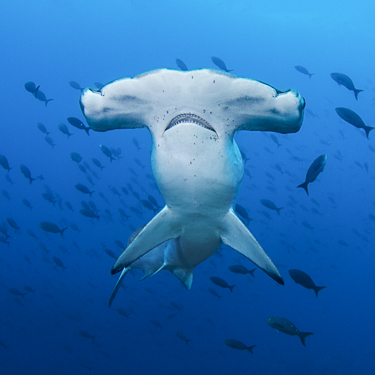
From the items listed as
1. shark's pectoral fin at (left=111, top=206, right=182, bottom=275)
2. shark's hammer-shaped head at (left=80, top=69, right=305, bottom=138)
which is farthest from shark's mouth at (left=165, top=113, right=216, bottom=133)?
shark's pectoral fin at (left=111, top=206, right=182, bottom=275)

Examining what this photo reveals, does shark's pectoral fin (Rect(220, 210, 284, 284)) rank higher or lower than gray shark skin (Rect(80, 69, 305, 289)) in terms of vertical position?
lower

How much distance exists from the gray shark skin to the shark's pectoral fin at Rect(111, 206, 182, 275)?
98mm

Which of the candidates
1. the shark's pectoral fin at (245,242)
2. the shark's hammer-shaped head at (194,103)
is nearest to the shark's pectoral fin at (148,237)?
the shark's pectoral fin at (245,242)

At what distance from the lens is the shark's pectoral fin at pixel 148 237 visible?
2355 millimetres

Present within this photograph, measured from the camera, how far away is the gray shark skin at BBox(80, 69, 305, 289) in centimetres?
158

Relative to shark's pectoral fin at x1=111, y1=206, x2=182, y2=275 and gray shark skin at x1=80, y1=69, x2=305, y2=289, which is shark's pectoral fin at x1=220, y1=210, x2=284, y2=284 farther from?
shark's pectoral fin at x1=111, y1=206, x2=182, y2=275

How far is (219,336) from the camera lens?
21.9m

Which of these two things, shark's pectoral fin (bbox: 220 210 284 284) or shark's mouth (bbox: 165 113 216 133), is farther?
shark's pectoral fin (bbox: 220 210 284 284)

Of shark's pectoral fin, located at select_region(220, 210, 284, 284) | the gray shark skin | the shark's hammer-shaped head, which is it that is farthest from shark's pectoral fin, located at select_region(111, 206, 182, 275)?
the shark's hammer-shaped head

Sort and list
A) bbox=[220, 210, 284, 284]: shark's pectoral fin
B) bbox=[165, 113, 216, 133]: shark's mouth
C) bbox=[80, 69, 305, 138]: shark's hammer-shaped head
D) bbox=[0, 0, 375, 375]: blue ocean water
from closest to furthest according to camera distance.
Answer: bbox=[80, 69, 305, 138]: shark's hammer-shaped head
bbox=[165, 113, 216, 133]: shark's mouth
bbox=[220, 210, 284, 284]: shark's pectoral fin
bbox=[0, 0, 375, 375]: blue ocean water

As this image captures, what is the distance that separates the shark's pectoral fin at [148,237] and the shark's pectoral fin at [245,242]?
52 cm

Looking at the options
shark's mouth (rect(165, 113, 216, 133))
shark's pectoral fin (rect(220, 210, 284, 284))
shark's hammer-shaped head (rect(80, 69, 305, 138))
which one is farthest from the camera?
shark's pectoral fin (rect(220, 210, 284, 284))

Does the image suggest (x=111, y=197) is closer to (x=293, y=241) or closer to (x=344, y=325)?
(x=293, y=241)

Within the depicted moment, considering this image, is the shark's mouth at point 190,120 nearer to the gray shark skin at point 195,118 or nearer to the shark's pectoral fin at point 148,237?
the gray shark skin at point 195,118
